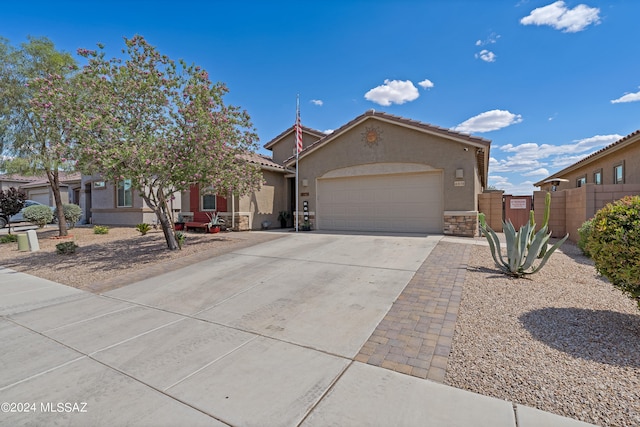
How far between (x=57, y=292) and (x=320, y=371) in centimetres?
618

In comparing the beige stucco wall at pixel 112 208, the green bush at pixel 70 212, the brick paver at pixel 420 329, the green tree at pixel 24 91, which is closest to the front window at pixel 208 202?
the beige stucco wall at pixel 112 208

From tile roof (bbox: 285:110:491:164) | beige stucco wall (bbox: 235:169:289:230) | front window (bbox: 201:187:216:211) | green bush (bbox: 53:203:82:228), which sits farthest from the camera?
green bush (bbox: 53:203:82:228)

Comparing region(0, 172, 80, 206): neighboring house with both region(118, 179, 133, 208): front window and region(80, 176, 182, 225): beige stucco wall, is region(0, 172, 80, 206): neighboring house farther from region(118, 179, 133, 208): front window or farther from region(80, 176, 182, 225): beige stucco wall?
region(118, 179, 133, 208): front window

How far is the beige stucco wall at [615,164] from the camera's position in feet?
37.0

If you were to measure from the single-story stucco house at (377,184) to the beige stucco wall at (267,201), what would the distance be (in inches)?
1.9

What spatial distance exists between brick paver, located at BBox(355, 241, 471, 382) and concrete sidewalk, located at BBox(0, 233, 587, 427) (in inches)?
5.8

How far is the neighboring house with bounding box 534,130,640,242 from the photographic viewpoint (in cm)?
917

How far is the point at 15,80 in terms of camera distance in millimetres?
12609

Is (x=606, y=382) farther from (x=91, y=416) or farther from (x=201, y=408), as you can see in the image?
(x=91, y=416)

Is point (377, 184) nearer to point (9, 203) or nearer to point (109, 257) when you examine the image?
point (109, 257)

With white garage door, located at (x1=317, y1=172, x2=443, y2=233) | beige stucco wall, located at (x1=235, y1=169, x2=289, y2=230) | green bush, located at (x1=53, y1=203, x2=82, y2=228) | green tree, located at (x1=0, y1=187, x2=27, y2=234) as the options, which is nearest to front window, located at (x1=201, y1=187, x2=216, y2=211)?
beige stucco wall, located at (x1=235, y1=169, x2=289, y2=230)

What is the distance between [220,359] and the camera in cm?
334

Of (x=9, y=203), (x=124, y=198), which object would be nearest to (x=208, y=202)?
(x=124, y=198)

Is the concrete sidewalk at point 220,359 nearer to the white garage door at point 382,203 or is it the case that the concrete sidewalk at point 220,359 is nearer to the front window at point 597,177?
the white garage door at point 382,203
